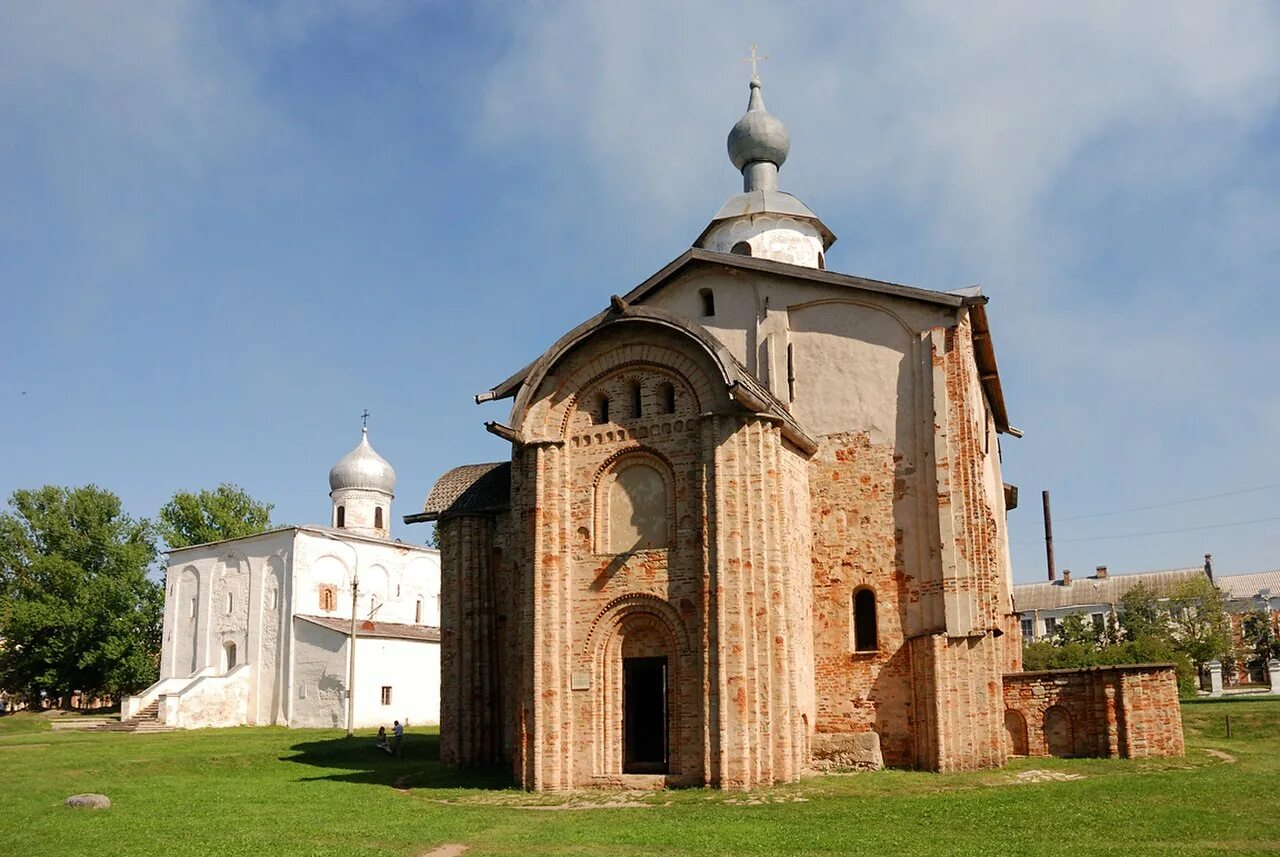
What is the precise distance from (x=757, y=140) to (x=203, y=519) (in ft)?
119

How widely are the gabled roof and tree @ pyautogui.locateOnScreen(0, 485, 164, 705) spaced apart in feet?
104

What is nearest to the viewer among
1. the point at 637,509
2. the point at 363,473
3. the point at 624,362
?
the point at 637,509

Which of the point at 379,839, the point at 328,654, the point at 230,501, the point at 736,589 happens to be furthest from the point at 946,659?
the point at 230,501

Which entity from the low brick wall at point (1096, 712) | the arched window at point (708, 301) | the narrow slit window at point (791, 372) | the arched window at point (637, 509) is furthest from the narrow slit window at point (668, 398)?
the low brick wall at point (1096, 712)

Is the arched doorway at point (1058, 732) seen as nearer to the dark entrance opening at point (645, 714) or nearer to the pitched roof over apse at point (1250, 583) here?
the dark entrance opening at point (645, 714)

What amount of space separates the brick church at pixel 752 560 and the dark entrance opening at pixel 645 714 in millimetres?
48

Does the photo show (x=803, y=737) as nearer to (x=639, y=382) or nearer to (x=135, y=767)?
(x=639, y=382)

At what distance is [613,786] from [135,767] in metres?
10.2

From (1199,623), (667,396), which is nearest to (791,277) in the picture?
(667,396)

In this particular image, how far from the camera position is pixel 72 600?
46.2 metres

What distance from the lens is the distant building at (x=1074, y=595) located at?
62688mm

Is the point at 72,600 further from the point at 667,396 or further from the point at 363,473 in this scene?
the point at 667,396

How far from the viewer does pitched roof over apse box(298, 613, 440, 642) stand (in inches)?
1433

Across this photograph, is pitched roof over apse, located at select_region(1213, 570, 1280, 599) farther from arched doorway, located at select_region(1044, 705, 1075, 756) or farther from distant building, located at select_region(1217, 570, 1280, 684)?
arched doorway, located at select_region(1044, 705, 1075, 756)
